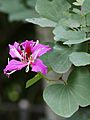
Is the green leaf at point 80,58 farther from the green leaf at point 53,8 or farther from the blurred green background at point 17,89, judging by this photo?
the blurred green background at point 17,89

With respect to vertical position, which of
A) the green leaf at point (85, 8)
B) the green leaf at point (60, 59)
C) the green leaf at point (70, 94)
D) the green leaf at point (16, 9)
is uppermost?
the green leaf at point (85, 8)

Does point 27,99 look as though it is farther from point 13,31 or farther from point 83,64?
point 83,64

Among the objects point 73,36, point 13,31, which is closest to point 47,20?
point 73,36

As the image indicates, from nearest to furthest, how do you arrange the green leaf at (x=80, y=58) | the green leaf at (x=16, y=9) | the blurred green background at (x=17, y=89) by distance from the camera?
the green leaf at (x=80, y=58)
the green leaf at (x=16, y=9)
the blurred green background at (x=17, y=89)

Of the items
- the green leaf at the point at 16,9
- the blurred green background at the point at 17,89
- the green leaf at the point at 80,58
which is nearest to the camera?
the green leaf at the point at 80,58

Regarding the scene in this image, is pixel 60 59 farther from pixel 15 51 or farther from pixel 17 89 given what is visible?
pixel 17 89

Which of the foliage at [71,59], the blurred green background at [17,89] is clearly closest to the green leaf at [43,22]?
the foliage at [71,59]

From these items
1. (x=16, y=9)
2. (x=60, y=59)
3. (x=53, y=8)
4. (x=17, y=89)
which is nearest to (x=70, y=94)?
(x=60, y=59)

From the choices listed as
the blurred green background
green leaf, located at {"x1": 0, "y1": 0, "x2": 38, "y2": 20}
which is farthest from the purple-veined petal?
the blurred green background
